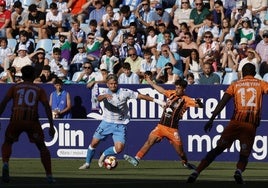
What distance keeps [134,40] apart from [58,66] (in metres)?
2.16

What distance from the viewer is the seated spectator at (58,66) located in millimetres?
29964

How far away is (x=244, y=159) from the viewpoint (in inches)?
714

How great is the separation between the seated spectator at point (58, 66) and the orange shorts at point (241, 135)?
12145 millimetres

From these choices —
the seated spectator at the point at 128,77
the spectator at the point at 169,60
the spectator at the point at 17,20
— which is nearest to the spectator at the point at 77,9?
the spectator at the point at 17,20

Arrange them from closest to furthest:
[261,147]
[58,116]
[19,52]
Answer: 1. [261,147]
2. [58,116]
3. [19,52]

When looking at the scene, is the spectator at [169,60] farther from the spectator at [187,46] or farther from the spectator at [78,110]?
the spectator at [78,110]

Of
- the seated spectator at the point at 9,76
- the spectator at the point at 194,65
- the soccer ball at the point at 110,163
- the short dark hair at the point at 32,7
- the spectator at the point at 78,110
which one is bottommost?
the soccer ball at the point at 110,163

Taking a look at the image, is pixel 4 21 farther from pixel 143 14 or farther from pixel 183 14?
pixel 183 14

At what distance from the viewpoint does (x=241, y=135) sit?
1827 centimetres

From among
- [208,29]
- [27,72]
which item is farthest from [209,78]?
[27,72]

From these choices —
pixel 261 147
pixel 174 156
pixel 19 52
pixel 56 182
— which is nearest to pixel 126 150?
pixel 174 156

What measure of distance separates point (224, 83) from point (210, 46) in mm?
1347

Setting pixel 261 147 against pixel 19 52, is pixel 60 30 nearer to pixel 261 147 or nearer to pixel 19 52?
pixel 19 52

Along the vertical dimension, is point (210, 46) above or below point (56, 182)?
above
